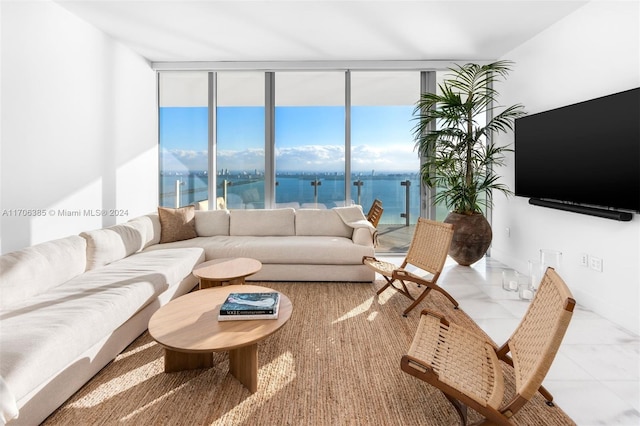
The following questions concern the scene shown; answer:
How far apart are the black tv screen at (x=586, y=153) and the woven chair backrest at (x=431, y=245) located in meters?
1.22

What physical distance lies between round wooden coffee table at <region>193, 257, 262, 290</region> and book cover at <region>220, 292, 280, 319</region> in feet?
2.08

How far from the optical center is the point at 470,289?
3812 mm

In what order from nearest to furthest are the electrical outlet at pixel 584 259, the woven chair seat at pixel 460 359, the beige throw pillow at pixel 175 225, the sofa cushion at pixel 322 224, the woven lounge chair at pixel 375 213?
the woven chair seat at pixel 460 359 → the electrical outlet at pixel 584 259 → the beige throw pillow at pixel 175 225 → the sofa cushion at pixel 322 224 → the woven lounge chair at pixel 375 213

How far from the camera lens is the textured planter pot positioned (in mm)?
4359

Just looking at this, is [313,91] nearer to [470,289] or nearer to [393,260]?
[393,260]

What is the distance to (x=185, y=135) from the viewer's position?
5.41 meters

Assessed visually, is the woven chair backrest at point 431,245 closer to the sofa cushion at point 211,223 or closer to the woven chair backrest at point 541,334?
the woven chair backrest at point 541,334

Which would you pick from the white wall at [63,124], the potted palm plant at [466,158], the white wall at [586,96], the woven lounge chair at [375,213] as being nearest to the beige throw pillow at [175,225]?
the white wall at [63,124]

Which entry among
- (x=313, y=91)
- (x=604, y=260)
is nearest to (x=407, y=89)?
(x=313, y=91)

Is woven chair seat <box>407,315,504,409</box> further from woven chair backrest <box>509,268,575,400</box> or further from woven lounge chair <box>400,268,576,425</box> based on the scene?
woven chair backrest <box>509,268,575,400</box>

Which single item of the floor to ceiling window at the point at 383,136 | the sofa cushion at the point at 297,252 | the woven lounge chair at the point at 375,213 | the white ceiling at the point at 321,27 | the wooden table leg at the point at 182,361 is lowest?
the wooden table leg at the point at 182,361

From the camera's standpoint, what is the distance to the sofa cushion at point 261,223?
4.70 m

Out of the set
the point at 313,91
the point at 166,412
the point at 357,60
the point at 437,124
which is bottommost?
the point at 166,412

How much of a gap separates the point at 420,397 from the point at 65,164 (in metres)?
3.82
